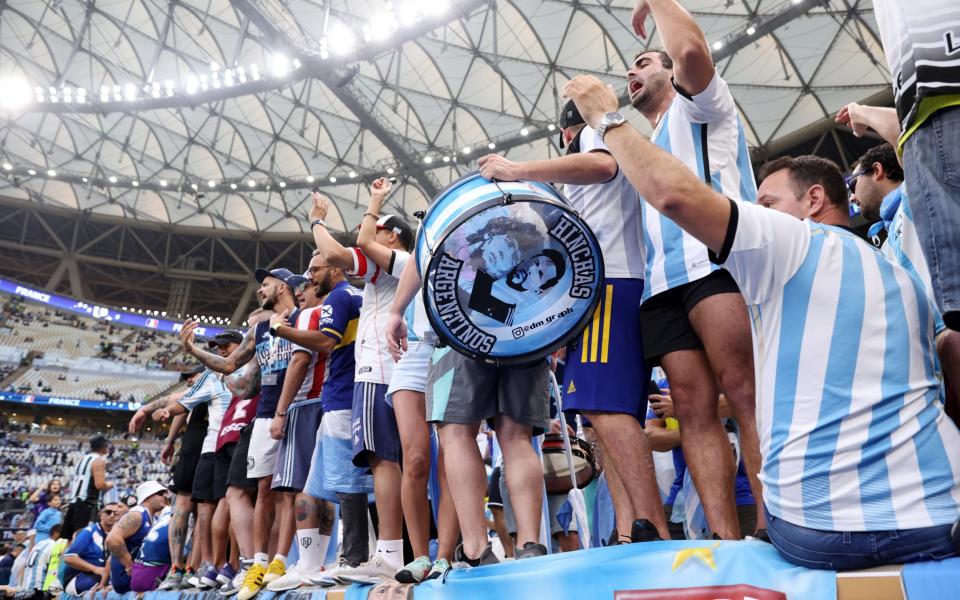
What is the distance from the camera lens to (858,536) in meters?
1.54

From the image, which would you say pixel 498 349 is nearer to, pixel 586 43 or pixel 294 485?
pixel 294 485

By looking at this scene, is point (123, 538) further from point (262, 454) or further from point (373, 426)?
point (373, 426)

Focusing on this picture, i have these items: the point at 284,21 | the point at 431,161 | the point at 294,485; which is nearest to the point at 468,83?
the point at 431,161

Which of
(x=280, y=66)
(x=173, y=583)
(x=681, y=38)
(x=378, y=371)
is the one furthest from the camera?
(x=280, y=66)

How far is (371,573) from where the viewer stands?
3373 millimetres

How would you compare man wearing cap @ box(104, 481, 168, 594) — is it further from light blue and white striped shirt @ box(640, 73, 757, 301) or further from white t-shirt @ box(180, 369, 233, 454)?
light blue and white striped shirt @ box(640, 73, 757, 301)

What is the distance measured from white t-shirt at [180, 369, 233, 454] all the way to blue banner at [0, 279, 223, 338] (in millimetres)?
29968

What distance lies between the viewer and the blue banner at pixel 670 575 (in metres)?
1.67

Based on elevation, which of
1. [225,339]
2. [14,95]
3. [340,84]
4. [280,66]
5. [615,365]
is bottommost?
[615,365]

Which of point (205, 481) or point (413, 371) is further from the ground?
point (413, 371)

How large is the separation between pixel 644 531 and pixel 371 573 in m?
1.60

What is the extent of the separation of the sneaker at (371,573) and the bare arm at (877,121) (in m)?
2.73

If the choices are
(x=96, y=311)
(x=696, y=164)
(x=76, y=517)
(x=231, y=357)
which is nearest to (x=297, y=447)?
(x=231, y=357)

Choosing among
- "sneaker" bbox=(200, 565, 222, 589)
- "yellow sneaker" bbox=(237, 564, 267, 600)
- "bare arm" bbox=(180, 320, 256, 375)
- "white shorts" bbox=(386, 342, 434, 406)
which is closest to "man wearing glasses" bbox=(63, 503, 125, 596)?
"sneaker" bbox=(200, 565, 222, 589)
